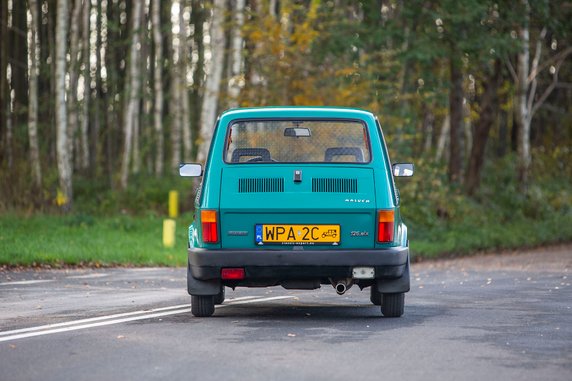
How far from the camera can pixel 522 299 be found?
14461 millimetres

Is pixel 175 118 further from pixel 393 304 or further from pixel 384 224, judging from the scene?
pixel 384 224

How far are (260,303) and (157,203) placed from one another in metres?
21.7

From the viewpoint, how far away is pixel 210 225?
1130 cm

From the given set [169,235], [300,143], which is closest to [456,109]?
[169,235]

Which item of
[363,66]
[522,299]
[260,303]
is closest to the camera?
[260,303]

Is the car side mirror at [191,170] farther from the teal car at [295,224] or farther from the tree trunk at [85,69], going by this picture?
the tree trunk at [85,69]

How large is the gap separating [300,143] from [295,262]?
6.25 feet

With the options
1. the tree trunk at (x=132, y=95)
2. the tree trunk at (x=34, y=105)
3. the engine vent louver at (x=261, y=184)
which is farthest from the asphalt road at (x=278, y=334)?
the tree trunk at (x=132, y=95)

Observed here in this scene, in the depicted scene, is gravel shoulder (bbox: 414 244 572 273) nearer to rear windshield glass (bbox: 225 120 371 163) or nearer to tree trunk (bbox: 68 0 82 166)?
rear windshield glass (bbox: 225 120 371 163)

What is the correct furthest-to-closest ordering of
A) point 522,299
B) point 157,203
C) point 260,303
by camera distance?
point 157,203 < point 522,299 < point 260,303

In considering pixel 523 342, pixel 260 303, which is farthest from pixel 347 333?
pixel 260 303

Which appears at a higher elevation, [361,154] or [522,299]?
[361,154]

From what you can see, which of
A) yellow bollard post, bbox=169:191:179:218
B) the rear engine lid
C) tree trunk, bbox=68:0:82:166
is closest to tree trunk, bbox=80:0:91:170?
tree trunk, bbox=68:0:82:166

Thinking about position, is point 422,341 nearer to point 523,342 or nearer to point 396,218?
point 523,342
